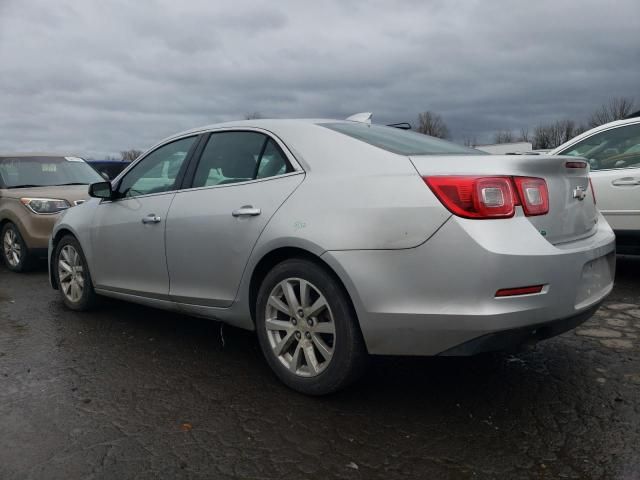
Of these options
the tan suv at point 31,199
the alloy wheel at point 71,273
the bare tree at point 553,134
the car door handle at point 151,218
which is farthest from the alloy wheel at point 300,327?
the bare tree at point 553,134

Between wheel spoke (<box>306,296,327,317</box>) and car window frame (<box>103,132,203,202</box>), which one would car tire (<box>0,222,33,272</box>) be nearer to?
car window frame (<box>103,132,203,202</box>)

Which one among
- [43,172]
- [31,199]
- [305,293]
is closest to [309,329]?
[305,293]

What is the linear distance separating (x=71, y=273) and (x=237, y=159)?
94.1 inches

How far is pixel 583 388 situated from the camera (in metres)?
3.20

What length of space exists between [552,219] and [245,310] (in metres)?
1.77

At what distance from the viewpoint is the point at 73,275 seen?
5164 mm

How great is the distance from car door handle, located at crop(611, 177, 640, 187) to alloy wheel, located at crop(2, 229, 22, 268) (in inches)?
280

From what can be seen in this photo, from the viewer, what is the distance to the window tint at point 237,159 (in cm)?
346

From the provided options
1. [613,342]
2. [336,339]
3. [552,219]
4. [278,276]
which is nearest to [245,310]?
[278,276]

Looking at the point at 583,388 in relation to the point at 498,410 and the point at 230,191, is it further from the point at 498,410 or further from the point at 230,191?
the point at 230,191

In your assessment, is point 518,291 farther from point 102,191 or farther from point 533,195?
point 102,191

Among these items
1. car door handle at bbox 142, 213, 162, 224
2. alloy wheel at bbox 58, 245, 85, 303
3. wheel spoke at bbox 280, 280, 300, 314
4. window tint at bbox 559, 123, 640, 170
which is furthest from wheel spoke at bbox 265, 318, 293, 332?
window tint at bbox 559, 123, 640, 170

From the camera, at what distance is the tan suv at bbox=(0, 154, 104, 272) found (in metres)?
7.50

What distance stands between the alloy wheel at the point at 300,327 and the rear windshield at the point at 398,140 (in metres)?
0.88
